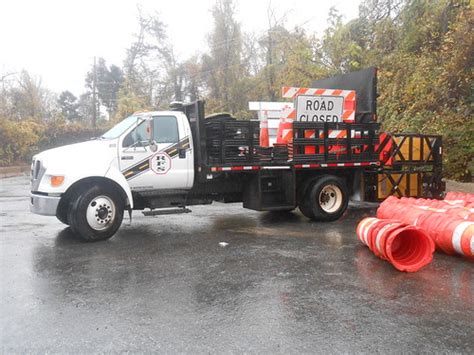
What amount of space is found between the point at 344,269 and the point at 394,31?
16384 mm

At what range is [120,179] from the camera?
770 centimetres

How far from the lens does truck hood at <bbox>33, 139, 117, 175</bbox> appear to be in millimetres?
7422

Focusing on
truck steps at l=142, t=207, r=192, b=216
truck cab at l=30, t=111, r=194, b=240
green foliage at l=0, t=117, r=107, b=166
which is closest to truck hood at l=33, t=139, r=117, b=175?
truck cab at l=30, t=111, r=194, b=240

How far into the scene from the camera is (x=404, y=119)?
16.1m

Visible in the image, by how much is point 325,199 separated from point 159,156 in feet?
12.4

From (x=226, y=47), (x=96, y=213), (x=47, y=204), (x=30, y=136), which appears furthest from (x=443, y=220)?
(x=226, y=47)

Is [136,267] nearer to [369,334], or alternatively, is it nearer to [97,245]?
[97,245]

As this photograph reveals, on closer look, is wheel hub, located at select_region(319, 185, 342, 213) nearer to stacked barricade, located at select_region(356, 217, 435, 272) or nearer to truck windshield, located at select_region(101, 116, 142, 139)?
stacked barricade, located at select_region(356, 217, 435, 272)

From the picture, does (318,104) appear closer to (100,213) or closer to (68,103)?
(100,213)

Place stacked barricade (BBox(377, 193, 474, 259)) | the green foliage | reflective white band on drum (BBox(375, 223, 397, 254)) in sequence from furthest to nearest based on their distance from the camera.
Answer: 1. the green foliage
2. stacked barricade (BBox(377, 193, 474, 259))
3. reflective white band on drum (BBox(375, 223, 397, 254))

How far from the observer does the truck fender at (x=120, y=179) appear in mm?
7620

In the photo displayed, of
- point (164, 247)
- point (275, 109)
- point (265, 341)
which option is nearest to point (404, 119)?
point (275, 109)

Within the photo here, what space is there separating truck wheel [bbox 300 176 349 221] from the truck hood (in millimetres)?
4126

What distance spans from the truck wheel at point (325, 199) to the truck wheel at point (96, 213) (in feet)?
12.9
